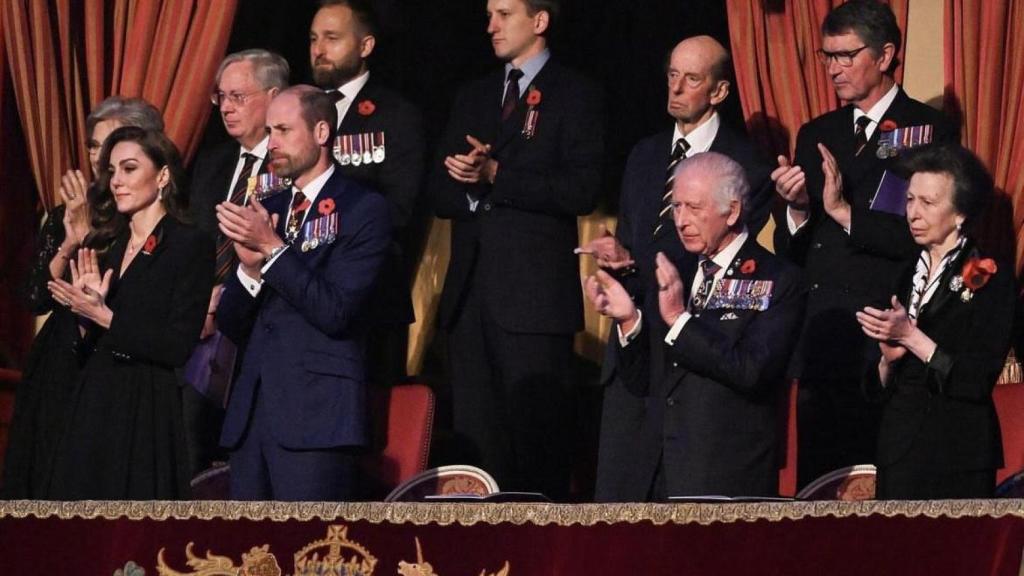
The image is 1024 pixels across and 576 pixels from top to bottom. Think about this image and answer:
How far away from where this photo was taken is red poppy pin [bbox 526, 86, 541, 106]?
741 centimetres

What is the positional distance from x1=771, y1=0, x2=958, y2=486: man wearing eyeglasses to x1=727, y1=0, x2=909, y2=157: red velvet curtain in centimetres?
52

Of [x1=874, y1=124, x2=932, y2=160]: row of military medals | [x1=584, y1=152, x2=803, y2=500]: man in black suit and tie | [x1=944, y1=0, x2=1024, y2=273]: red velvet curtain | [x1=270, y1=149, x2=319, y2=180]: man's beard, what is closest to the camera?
[x1=584, y1=152, x2=803, y2=500]: man in black suit and tie

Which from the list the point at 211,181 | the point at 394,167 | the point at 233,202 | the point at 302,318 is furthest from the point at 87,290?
the point at 394,167

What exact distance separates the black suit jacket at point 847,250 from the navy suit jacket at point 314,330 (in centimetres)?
140

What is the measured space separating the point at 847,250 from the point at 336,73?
1.94 metres

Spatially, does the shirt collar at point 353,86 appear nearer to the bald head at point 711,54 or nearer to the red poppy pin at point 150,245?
the bald head at point 711,54

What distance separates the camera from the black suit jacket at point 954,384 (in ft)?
19.6

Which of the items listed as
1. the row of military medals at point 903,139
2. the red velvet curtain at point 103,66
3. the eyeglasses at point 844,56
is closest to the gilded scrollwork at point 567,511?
the row of military medals at point 903,139

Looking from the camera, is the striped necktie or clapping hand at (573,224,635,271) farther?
clapping hand at (573,224,635,271)

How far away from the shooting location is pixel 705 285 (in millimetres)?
6352

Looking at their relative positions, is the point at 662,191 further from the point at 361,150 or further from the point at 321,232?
the point at 321,232

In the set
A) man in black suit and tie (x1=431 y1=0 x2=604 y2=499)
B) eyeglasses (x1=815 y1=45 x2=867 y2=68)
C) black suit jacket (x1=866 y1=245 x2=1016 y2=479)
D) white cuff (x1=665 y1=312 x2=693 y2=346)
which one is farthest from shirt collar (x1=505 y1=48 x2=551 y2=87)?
black suit jacket (x1=866 y1=245 x2=1016 y2=479)

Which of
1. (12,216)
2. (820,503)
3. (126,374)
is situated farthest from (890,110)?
(12,216)

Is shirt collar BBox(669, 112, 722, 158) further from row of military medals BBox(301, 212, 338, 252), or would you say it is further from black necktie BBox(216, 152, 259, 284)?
black necktie BBox(216, 152, 259, 284)
